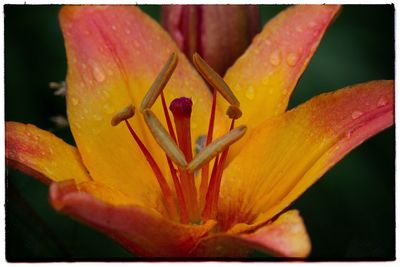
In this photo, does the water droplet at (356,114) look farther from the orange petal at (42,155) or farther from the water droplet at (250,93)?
the orange petal at (42,155)

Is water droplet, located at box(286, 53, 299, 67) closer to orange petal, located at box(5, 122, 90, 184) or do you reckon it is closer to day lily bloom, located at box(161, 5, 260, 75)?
day lily bloom, located at box(161, 5, 260, 75)

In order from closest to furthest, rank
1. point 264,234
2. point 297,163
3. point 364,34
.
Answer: point 264,234 < point 297,163 < point 364,34

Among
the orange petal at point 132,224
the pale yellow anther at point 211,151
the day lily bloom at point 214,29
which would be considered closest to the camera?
the orange petal at point 132,224

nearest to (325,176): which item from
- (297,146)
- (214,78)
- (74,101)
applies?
(297,146)

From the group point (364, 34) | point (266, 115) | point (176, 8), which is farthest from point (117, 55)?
point (364, 34)

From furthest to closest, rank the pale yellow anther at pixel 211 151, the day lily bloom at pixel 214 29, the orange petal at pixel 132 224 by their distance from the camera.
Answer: the day lily bloom at pixel 214 29 < the pale yellow anther at pixel 211 151 < the orange petal at pixel 132 224

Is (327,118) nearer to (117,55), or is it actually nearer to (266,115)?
(266,115)

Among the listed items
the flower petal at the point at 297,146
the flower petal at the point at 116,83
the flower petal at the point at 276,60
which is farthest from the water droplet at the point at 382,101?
the flower petal at the point at 116,83
